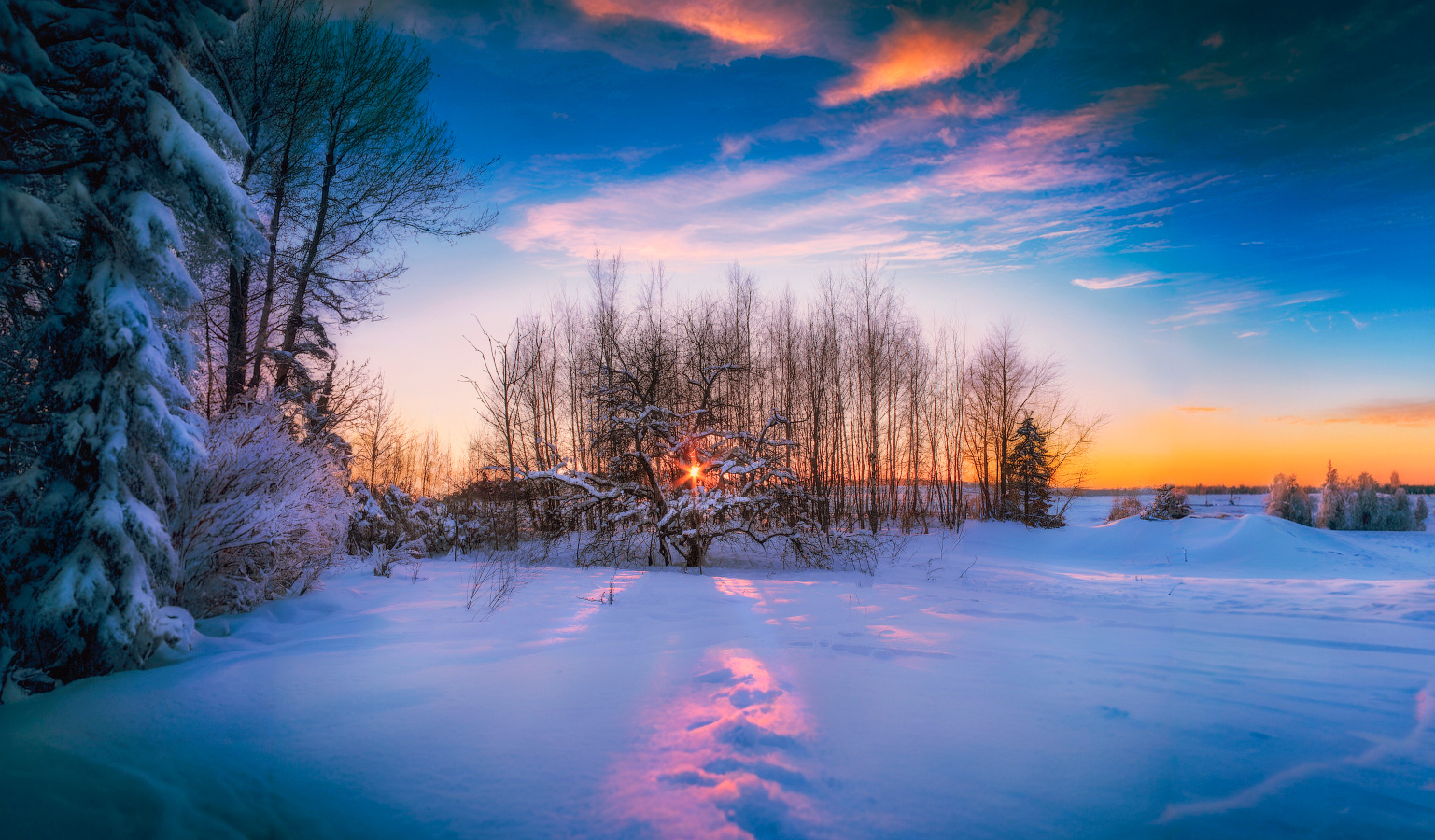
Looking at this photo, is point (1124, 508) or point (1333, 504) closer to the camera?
point (1333, 504)

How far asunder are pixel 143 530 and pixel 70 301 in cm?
159

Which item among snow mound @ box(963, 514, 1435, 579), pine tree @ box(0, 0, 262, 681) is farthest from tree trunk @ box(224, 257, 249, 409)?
snow mound @ box(963, 514, 1435, 579)

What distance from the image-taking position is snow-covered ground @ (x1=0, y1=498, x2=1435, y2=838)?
2.28 m

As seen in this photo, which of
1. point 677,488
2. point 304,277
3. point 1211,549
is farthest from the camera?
point 1211,549

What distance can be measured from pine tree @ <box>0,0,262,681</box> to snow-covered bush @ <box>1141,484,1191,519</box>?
2502cm

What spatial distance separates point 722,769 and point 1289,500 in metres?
25.7

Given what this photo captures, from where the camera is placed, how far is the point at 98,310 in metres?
3.68

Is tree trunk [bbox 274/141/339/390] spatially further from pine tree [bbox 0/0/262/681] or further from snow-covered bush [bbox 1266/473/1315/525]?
snow-covered bush [bbox 1266/473/1315/525]

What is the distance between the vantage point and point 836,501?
21531mm

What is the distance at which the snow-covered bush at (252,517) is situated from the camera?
191 inches

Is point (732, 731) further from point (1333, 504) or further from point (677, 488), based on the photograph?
point (1333, 504)

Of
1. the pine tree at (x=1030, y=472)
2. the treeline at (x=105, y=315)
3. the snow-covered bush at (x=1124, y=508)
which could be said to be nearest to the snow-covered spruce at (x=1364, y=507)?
the snow-covered bush at (x=1124, y=508)

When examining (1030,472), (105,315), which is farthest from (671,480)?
(1030,472)

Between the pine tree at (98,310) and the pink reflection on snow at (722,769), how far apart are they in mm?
3685
